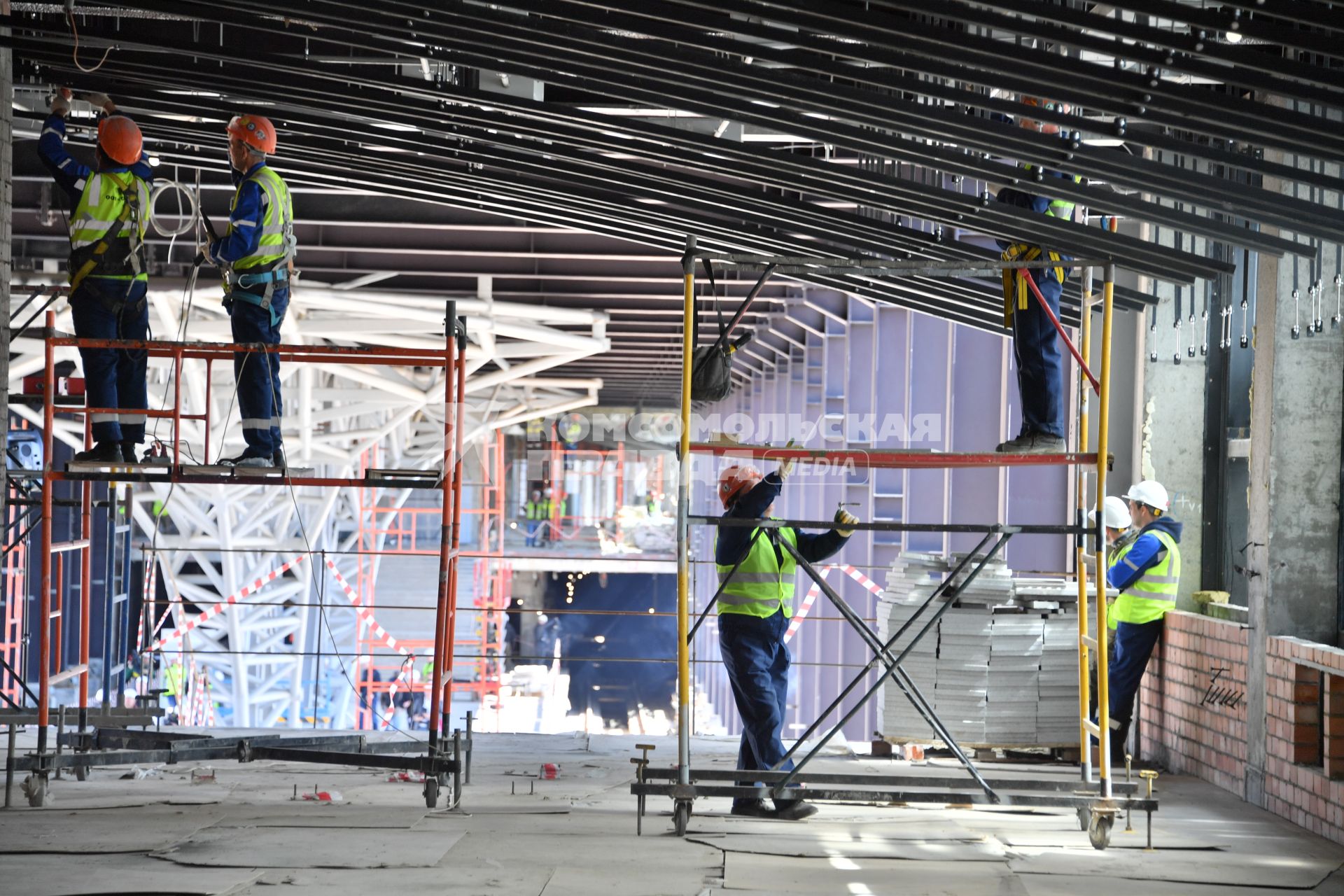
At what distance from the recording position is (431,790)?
8016 mm

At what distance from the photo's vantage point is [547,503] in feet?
154

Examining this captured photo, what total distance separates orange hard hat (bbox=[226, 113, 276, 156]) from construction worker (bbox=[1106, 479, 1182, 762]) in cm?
647

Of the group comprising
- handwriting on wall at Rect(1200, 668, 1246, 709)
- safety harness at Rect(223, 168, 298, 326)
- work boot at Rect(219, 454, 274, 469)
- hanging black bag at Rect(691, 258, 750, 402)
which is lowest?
handwriting on wall at Rect(1200, 668, 1246, 709)

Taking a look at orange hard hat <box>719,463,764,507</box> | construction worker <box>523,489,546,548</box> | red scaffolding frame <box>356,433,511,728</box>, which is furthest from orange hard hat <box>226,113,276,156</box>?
construction worker <box>523,489,546,548</box>

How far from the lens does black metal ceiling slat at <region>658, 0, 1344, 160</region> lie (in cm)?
573

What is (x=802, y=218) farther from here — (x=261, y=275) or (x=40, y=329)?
(x=40, y=329)

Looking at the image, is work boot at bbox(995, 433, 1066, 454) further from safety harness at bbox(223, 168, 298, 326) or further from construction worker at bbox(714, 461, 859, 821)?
safety harness at bbox(223, 168, 298, 326)

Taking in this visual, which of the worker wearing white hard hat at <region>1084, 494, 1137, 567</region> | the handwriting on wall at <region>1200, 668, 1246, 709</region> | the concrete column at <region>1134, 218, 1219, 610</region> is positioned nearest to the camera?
the handwriting on wall at <region>1200, 668, 1246, 709</region>

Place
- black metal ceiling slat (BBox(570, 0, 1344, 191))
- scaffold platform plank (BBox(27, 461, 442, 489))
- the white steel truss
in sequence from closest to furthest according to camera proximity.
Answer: black metal ceiling slat (BBox(570, 0, 1344, 191)), scaffold platform plank (BBox(27, 461, 442, 489)), the white steel truss

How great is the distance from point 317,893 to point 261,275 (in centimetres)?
376

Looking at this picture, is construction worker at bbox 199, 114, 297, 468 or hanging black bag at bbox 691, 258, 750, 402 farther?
construction worker at bbox 199, 114, 297, 468

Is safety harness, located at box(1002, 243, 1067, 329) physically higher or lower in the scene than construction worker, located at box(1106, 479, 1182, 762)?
higher

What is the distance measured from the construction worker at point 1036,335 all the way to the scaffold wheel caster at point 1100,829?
195 cm

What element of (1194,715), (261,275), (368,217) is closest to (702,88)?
(261,275)
